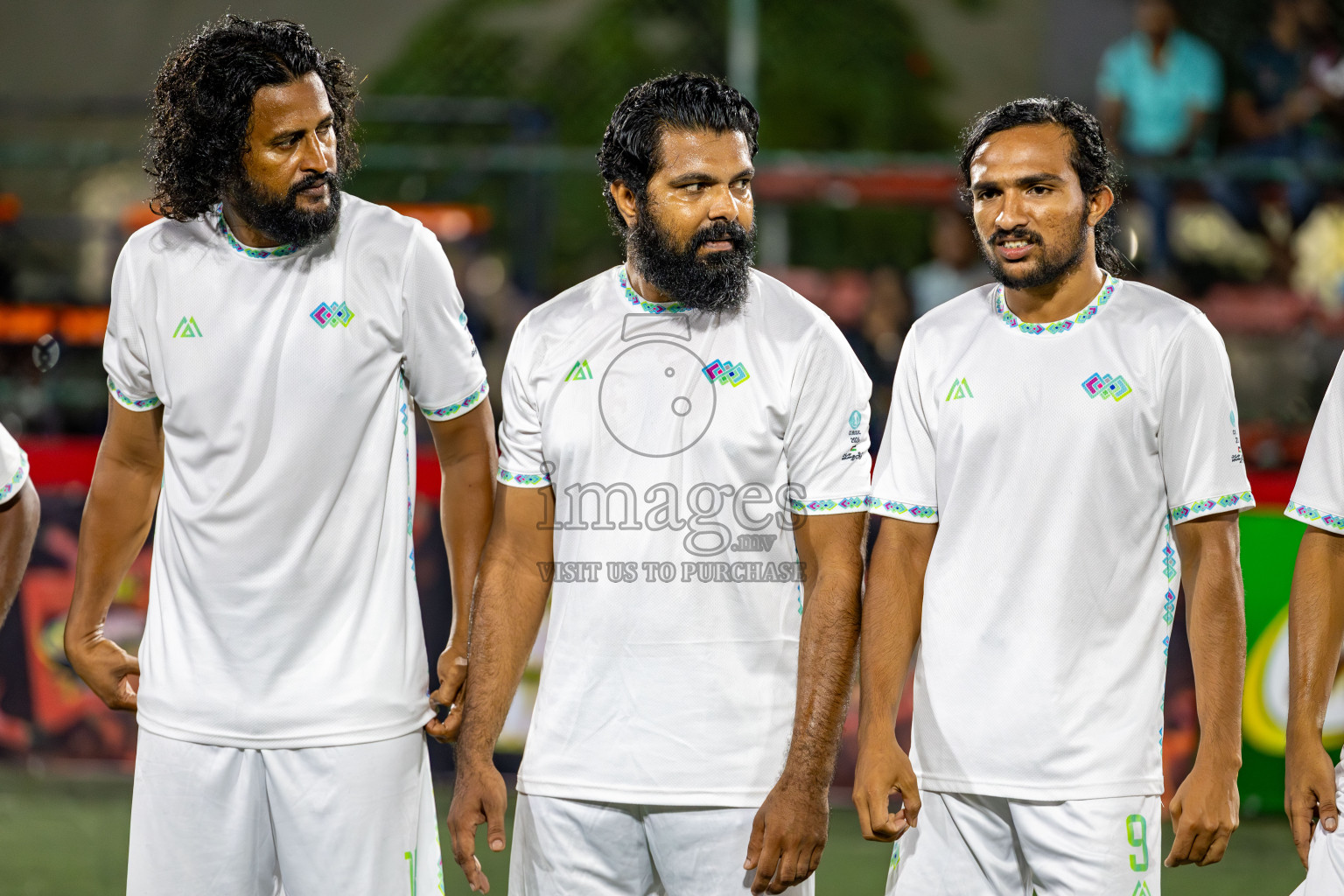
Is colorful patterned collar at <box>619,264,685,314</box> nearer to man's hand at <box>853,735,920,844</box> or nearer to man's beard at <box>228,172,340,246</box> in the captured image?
man's beard at <box>228,172,340,246</box>

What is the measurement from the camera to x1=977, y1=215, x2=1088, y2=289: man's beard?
112 inches

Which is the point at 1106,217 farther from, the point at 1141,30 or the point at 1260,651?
the point at 1141,30

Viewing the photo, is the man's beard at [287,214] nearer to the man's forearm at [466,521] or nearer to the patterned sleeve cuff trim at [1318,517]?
the man's forearm at [466,521]

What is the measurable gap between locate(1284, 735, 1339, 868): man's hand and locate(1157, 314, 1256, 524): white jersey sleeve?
0.50 meters

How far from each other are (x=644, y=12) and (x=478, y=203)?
7.57 meters

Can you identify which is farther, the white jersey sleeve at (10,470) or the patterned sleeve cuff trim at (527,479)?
the white jersey sleeve at (10,470)

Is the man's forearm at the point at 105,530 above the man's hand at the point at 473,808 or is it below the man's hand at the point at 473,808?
above

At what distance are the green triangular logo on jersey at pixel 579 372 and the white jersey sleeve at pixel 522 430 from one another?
90 millimetres

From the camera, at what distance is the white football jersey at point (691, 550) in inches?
111

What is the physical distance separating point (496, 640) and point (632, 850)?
497 mm

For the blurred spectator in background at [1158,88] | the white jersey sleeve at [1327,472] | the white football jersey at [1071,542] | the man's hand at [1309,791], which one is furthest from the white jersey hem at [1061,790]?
the blurred spectator in background at [1158,88]

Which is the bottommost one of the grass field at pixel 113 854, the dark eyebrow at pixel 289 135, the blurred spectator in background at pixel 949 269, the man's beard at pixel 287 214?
the grass field at pixel 113 854

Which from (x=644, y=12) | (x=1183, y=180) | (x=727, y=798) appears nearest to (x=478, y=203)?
(x=1183, y=180)

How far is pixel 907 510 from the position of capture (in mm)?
2910
